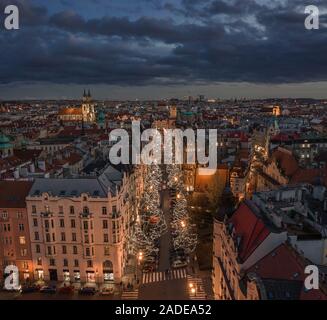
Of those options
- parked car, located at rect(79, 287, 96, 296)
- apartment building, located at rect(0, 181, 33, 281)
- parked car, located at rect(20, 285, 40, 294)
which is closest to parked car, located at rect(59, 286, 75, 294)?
parked car, located at rect(79, 287, 96, 296)

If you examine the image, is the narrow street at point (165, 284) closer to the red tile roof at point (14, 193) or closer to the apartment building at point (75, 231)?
the apartment building at point (75, 231)

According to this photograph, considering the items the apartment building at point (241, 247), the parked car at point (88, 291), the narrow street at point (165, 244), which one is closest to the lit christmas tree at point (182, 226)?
the narrow street at point (165, 244)

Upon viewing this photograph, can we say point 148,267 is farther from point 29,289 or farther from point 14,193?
point 14,193

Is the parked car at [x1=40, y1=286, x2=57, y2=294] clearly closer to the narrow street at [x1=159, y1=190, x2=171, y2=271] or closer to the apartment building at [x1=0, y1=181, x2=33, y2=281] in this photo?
the apartment building at [x1=0, y1=181, x2=33, y2=281]

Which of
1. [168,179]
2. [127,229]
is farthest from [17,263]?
[168,179]
